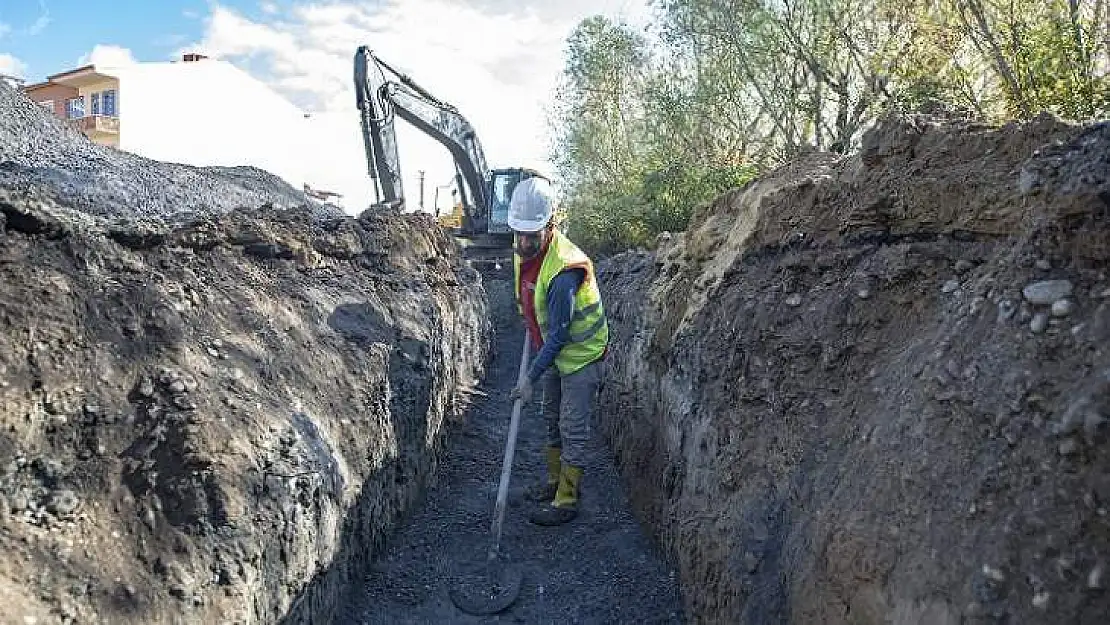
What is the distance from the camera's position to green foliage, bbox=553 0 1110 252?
632 centimetres

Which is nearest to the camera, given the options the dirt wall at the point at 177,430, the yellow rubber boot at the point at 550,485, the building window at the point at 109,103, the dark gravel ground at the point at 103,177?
the dirt wall at the point at 177,430

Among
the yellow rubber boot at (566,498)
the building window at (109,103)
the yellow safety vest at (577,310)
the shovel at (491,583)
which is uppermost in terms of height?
the building window at (109,103)

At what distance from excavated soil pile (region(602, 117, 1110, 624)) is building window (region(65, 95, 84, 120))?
1408 inches

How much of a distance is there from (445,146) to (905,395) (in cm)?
1509

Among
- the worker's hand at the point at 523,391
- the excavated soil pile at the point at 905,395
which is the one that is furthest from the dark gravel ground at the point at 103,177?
the excavated soil pile at the point at 905,395

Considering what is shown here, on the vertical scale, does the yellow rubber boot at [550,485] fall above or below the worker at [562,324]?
below

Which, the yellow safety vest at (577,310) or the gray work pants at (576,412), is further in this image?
the gray work pants at (576,412)

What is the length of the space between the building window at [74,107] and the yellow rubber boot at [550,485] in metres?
34.6

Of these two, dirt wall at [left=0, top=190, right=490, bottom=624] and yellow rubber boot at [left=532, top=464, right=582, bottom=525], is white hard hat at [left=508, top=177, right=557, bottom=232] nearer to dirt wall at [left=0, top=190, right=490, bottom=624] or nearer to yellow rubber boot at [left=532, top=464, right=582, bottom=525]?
dirt wall at [left=0, top=190, right=490, bottom=624]

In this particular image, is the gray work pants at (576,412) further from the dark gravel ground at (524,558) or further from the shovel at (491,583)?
the shovel at (491,583)

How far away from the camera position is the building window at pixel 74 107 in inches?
1296

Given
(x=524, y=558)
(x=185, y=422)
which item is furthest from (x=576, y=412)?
(x=185, y=422)

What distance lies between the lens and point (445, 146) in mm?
16734

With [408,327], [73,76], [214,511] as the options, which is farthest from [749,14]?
[73,76]
